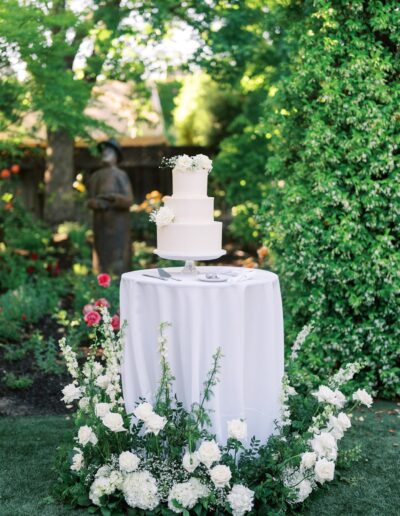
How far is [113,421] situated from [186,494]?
1.88 feet

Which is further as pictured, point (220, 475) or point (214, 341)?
point (214, 341)

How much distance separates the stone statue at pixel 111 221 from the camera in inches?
405

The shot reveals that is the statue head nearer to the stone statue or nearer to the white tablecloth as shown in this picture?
the stone statue

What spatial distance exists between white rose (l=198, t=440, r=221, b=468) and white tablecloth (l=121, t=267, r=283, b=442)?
1.42ft

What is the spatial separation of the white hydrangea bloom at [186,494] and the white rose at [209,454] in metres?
0.20

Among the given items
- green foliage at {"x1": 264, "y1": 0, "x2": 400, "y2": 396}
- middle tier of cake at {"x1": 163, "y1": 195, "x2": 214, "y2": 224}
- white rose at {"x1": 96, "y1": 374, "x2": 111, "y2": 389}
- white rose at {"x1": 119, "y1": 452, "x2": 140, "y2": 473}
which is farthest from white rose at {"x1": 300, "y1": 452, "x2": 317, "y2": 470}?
green foliage at {"x1": 264, "y1": 0, "x2": 400, "y2": 396}

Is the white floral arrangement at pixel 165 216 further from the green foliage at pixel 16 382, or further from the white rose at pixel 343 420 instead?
the green foliage at pixel 16 382

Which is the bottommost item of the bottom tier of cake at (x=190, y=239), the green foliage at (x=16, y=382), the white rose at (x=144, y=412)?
the green foliage at (x=16, y=382)

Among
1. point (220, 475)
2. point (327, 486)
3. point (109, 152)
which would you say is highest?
point (109, 152)

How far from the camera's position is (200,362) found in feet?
14.3

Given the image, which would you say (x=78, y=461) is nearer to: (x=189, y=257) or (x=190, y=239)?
(x=189, y=257)

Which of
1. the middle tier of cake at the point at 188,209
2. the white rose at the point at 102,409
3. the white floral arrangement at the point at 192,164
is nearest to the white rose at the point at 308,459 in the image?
the white rose at the point at 102,409

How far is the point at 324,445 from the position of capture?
421 centimetres

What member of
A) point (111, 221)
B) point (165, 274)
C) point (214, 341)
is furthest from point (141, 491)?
point (111, 221)
